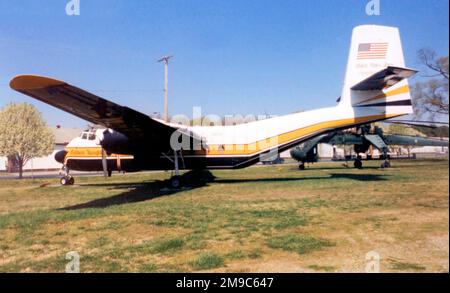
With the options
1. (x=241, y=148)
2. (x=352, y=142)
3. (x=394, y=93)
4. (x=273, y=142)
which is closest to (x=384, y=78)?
(x=394, y=93)

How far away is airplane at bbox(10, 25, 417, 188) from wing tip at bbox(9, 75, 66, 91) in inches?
28.3

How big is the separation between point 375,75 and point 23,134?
128 feet

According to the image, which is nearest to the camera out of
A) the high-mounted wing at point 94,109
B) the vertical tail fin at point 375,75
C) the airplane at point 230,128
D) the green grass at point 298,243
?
the green grass at point 298,243

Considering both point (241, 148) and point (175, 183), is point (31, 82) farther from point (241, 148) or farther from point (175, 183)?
point (241, 148)

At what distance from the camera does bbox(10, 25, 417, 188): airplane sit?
1202cm

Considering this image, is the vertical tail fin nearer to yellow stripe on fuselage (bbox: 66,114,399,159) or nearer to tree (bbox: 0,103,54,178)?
yellow stripe on fuselage (bbox: 66,114,399,159)

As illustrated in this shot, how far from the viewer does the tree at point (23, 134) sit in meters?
35.6

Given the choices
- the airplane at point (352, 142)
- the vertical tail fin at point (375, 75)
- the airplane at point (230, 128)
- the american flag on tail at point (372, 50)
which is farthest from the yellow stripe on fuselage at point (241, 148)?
the airplane at point (352, 142)

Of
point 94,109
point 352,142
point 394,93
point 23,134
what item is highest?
point 23,134

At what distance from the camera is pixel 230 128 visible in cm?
1739

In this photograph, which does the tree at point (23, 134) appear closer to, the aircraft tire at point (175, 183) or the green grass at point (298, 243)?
the aircraft tire at point (175, 183)
